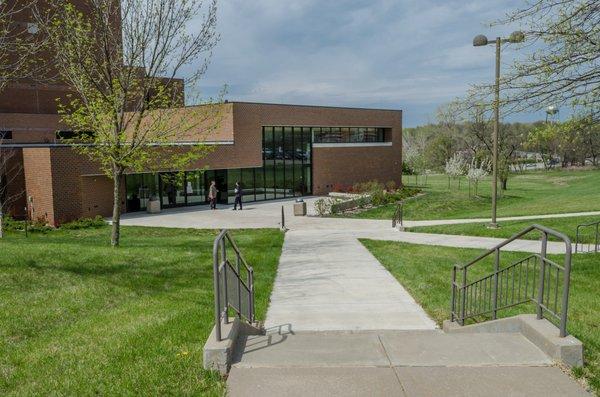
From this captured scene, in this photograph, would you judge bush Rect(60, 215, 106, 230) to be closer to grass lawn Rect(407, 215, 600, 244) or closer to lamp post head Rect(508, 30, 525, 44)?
grass lawn Rect(407, 215, 600, 244)

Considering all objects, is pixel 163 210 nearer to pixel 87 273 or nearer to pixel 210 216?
pixel 210 216

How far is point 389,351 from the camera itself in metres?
5.12

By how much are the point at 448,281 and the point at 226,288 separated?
6216mm

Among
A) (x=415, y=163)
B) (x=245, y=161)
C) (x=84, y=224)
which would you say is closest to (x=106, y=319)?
(x=84, y=224)

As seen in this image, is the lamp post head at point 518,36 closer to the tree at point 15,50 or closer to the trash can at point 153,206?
the tree at point 15,50

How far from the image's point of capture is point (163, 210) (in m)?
29.3

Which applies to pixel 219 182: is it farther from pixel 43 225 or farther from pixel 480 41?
pixel 480 41

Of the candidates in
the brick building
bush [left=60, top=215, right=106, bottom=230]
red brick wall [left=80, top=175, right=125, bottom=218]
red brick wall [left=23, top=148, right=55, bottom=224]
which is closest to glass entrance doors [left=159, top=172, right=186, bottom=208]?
the brick building

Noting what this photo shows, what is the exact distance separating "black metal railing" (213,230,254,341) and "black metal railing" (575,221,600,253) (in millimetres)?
10404

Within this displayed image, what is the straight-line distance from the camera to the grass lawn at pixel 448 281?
18.2ft

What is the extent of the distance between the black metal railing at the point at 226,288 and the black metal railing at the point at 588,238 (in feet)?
34.1

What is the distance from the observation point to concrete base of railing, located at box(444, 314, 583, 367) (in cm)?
455

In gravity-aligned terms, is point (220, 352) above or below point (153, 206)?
above

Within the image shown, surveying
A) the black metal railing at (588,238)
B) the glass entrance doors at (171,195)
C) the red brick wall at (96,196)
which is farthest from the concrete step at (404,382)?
the glass entrance doors at (171,195)
